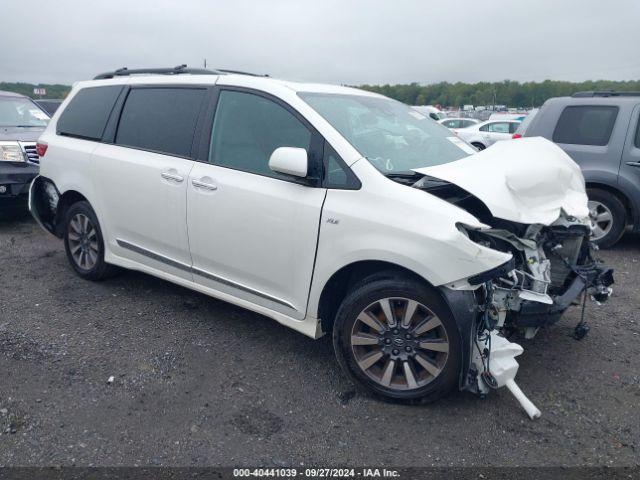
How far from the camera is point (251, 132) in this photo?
3777 mm

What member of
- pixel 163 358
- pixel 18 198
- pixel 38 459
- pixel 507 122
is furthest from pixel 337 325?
pixel 507 122

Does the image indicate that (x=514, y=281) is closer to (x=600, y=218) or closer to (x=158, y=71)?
(x=158, y=71)

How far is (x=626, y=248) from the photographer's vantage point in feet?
22.0

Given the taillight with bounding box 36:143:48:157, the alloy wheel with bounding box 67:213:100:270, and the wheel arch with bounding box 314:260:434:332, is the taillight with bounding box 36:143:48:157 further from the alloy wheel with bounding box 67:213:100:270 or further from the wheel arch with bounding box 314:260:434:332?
the wheel arch with bounding box 314:260:434:332

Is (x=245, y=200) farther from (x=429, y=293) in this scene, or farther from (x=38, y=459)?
(x=38, y=459)

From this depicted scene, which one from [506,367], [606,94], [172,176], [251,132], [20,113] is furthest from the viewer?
[20,113]

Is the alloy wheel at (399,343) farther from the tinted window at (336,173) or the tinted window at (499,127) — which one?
the tinted window at (499,127)

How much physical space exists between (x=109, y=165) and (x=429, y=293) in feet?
9.62

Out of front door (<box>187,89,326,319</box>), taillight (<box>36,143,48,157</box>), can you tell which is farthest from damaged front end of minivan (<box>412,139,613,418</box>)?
taillight (<box>36,143,48,157</box>)

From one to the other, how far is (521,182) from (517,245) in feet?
1.28

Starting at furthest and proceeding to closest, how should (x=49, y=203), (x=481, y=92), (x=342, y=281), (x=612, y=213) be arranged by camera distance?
(x=481, y=92)
(x=612, y=213)
(x=49, y=203)
(x=342, y=281)

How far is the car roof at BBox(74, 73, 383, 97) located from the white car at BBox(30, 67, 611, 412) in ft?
0.07

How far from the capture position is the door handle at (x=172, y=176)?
13.0 feet

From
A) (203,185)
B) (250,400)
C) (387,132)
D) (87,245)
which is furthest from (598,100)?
(87,245)
